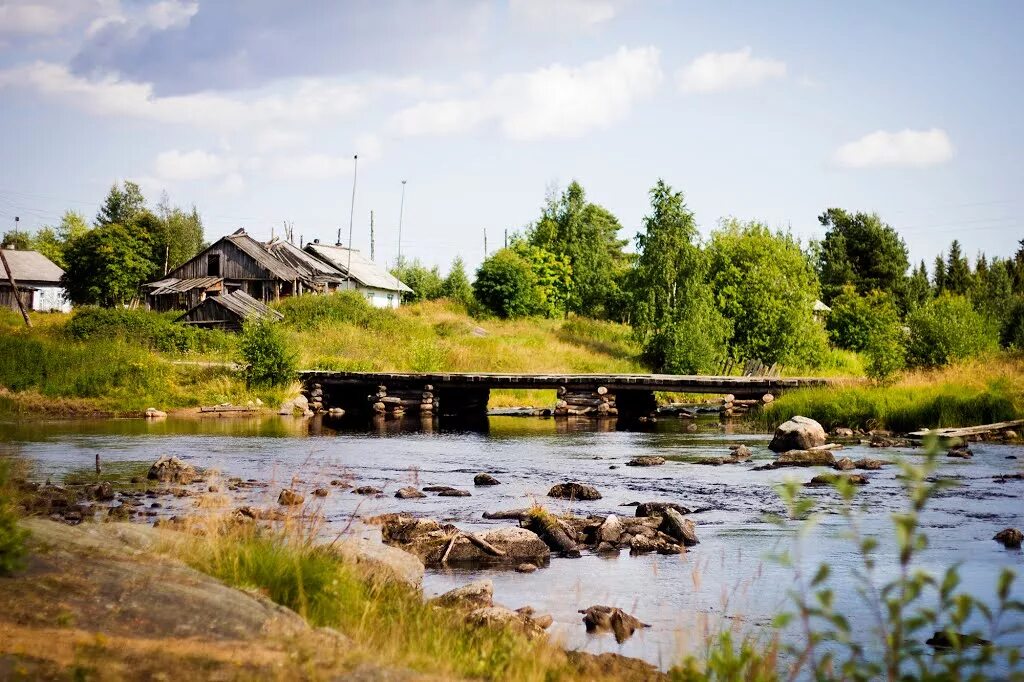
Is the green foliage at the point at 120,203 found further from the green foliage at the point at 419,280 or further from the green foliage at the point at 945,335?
the green foliage at the point at 945,335

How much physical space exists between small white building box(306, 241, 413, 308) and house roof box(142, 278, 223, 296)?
1023 centimetres

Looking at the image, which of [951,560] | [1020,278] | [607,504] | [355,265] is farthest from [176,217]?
[951,560]

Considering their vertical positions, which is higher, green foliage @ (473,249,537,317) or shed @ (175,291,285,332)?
green foliage @ (473,249,537,317)

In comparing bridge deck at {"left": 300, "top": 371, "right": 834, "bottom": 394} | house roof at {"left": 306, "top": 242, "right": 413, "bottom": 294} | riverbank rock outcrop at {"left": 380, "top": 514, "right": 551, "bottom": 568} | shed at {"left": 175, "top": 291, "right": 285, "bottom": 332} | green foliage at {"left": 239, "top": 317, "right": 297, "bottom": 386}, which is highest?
house roof at {"left": 306, "top": 242, "right": 413, "bottom": 294}

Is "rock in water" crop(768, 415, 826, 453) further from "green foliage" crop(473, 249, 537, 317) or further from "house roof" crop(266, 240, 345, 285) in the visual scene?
"house roof" crop(266, 240, 345, 285)

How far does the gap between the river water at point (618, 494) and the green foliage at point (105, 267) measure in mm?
45115

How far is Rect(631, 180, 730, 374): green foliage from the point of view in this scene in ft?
191

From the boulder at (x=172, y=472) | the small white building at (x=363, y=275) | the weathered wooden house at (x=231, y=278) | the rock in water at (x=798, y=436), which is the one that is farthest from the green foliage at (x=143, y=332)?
the rock in water at (x=798, y=436)

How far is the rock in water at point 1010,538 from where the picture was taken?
52.9 ft

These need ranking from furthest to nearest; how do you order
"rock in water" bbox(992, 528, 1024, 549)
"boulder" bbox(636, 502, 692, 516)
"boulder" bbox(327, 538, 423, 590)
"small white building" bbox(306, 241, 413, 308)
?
"small white building" bbox(306, 241, 413, 308) → "boulder" bbox(636, 502, 692, 516) → "rock in water" bbox(992, 528, 1024, 549) → "boulder" bbox(327, 538, 423, 590)

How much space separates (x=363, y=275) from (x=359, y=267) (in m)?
2.17

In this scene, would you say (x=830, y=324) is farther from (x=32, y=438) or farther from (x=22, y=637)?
(x=22, y=637)

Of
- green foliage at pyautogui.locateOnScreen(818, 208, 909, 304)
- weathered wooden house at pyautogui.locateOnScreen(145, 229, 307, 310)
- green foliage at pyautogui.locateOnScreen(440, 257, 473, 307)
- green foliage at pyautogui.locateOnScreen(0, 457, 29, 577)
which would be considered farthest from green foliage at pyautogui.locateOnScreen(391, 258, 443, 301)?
green foliage at pyautogui.locateOnScreen(0, 457, 29, 577)

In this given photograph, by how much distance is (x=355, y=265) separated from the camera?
292 feet
